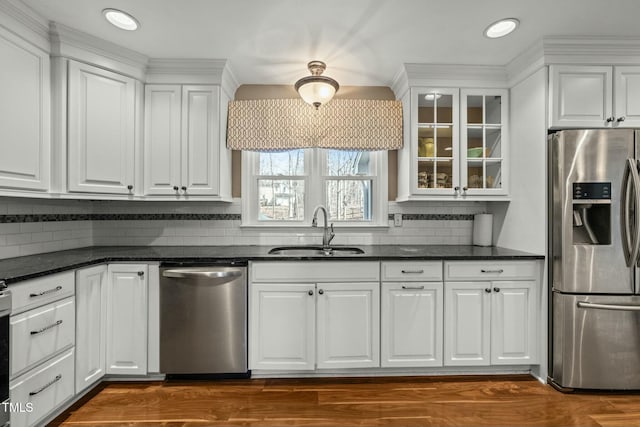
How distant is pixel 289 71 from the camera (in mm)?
2730

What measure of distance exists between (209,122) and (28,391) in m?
1.98

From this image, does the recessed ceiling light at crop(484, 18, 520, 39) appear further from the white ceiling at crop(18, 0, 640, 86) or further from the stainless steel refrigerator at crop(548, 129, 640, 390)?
the stainless steel refrigerator at crop(548, 129, 640, 390)

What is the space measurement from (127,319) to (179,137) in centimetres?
140

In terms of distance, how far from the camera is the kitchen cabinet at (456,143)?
2.66 m

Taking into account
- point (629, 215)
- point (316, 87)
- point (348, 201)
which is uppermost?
point (316, 87)

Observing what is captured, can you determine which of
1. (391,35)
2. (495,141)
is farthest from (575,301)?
(391,35)

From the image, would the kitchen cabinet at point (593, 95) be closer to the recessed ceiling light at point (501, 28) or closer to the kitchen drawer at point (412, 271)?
the recessed ceiling light at point (501, 28)

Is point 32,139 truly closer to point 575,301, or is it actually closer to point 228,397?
point 228,397

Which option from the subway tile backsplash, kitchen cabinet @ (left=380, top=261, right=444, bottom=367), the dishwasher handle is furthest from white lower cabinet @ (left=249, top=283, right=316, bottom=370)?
the subway tile backsplash

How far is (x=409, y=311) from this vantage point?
2.30 meters

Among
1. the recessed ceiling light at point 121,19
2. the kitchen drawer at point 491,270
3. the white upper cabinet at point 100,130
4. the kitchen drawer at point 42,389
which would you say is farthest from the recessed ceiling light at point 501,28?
the kitchen drawer at point 42,389

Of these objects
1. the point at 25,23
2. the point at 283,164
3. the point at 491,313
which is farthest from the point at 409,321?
the point at 25,23

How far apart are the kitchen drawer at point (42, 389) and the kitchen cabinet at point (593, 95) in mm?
3445

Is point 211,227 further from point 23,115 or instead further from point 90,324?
point 23,115
